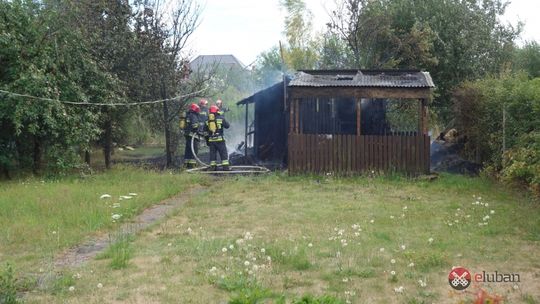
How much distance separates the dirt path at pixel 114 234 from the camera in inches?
266

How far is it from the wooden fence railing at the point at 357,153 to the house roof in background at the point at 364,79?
4.37ft

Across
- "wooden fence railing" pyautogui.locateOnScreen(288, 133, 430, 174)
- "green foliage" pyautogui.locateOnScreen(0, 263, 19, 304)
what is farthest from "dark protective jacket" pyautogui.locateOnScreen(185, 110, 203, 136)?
"green foliage" pyautogui.locateOnScreen(0, 263, 19, 304)

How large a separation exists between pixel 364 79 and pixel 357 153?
209cm

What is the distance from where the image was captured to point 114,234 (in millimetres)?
8133

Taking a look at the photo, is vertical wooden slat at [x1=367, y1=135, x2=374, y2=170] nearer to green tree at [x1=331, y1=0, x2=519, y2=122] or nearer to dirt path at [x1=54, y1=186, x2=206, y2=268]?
dirt path at [x1=54, y1=186, x2=206, y2=268]

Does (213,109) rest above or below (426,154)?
above

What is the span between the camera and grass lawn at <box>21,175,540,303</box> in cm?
533

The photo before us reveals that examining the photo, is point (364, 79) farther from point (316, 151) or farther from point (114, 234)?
point (114, 234)

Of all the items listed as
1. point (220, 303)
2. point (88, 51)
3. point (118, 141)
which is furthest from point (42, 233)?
point (118, 141)

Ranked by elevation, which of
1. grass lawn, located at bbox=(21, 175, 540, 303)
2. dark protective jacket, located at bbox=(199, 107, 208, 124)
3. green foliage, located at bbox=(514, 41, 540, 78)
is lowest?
grass lawn, located at bbox=(21, 175, 540, 303)

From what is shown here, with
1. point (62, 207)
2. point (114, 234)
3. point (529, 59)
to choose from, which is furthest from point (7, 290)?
point (529, 59)

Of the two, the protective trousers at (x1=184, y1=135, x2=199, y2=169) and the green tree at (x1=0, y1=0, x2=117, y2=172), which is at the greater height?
the green tree at (x1=0, y1=0, x2=117, y2=172)

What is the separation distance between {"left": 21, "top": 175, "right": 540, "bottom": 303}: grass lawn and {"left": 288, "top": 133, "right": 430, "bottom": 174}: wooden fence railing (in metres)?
3.43

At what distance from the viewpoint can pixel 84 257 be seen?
684 cm
